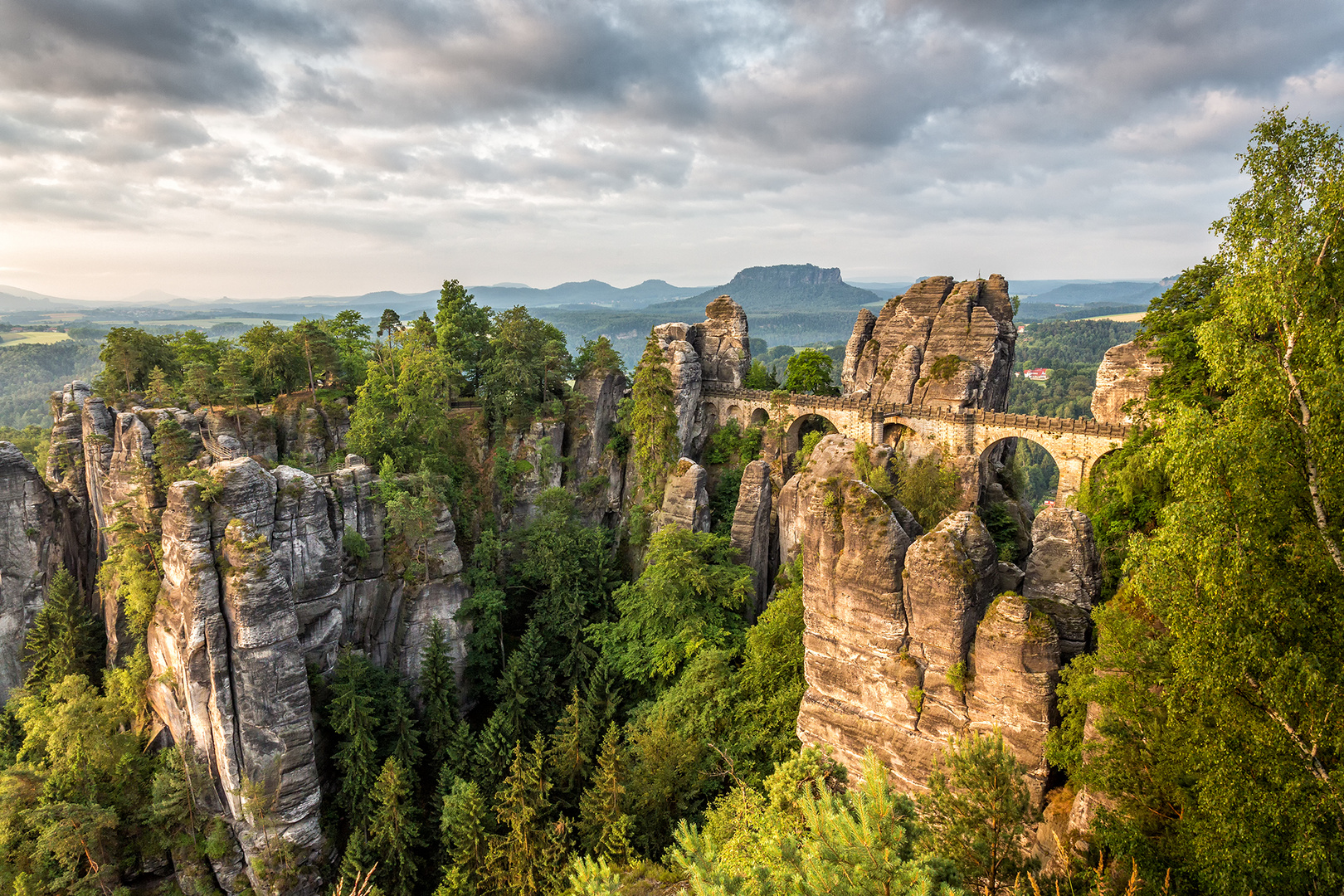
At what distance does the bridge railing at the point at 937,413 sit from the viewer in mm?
33697

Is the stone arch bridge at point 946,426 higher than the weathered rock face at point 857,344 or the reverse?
the reverse

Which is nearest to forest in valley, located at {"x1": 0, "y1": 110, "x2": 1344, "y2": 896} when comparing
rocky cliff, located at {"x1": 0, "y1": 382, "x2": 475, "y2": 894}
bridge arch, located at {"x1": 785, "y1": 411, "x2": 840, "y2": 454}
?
rocky cliff, located at {"x1": 0, "y1": 382, "x2": 475, "y2": 894}

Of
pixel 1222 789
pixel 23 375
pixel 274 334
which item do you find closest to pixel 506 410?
pixel 274 334

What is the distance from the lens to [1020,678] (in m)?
14.1

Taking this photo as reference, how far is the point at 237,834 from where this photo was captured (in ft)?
73.6

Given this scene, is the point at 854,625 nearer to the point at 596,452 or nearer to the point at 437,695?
the point at 437,695

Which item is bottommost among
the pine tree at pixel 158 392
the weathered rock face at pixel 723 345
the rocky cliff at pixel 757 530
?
the rocky cliff at pixel 757 530

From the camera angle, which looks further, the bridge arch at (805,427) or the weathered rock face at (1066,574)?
the bridge arch at (805,427)

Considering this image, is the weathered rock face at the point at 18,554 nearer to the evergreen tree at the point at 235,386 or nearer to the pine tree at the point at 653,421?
the evergreen tree at the point at 235,386

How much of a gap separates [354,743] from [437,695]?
395cm

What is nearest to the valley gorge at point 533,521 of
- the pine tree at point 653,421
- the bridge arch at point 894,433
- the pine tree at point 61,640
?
the bridge arch at point 894,433

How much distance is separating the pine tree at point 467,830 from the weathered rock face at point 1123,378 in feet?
90.2

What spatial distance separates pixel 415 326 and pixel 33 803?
27700mm

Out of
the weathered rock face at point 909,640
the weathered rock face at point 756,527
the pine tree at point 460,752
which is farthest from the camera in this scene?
the weathered rock face at point 756,527
